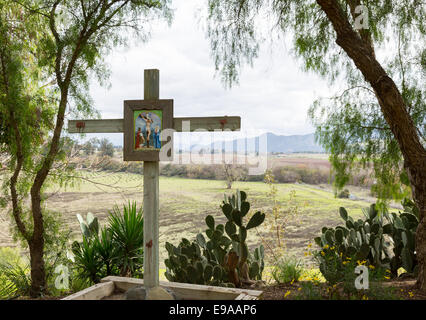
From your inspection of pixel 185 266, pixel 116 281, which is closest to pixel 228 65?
pixel 185 266

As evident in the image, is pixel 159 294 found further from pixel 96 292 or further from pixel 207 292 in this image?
pixel 96 292

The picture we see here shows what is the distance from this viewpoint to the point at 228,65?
4254mm

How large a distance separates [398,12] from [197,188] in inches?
194

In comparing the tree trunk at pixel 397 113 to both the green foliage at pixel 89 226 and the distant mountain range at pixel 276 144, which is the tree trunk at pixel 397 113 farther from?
the green foliage at pixel 89 226

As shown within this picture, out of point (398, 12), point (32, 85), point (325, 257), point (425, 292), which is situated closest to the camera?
point (425, 292)

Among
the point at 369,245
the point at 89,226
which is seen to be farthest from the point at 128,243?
the point at 369,245

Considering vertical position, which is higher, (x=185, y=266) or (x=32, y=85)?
(x=32, y=85)

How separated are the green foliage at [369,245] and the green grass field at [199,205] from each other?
2.22m

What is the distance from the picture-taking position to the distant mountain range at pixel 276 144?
4965 mm

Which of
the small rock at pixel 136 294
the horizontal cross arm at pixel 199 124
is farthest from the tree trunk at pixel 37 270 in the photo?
the horizontal cross arm at pixel 199 124

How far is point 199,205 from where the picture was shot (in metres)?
7.53

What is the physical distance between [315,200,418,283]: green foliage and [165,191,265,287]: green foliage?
79 centimetres

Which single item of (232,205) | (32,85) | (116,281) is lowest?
(116,281)

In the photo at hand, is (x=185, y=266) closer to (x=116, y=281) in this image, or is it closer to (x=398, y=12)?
(x=116, y=281)
